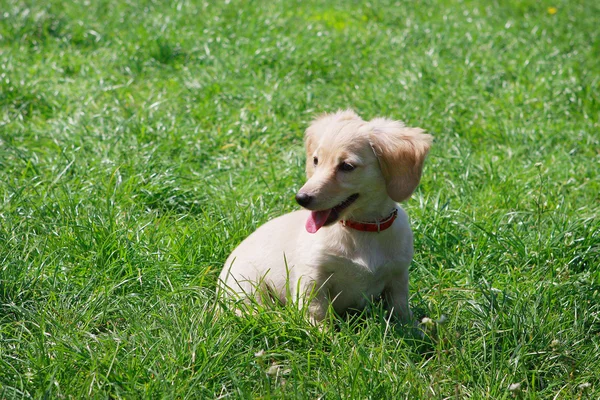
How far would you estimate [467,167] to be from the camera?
401 cm

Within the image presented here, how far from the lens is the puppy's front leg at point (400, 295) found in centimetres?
275

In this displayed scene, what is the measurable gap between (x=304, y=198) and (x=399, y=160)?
0.39 metres

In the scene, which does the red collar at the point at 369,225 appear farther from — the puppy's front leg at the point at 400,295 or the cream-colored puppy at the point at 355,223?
the puppy's front leg at the point at 400,295

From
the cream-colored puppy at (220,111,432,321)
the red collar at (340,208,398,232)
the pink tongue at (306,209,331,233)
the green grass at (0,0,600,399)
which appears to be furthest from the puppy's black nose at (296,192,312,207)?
the green grass at (0,0,600,399)

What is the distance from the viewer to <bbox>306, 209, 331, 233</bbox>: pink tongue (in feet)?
8.58

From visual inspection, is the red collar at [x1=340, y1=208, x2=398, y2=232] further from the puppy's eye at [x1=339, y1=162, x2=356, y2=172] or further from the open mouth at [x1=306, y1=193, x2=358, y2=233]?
the puppy's eye at [x1=339, y1=162, x2=356, y2=172]

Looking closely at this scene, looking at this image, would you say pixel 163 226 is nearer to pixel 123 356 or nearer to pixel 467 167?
pixel 123 356

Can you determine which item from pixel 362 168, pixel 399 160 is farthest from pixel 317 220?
pixel 399 160

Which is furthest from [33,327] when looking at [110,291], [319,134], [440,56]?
[440,56]

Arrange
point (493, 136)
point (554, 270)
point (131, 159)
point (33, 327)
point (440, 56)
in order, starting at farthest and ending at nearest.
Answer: point (440, 56)
point (493, 136)
point (131, 159)
point (554, 270)
point (33, 327)

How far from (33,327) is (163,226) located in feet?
2.83

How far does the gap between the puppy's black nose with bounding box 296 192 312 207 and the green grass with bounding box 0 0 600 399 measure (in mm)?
416

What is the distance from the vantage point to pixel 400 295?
9.07 ft

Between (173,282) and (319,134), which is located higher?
(319,134)
